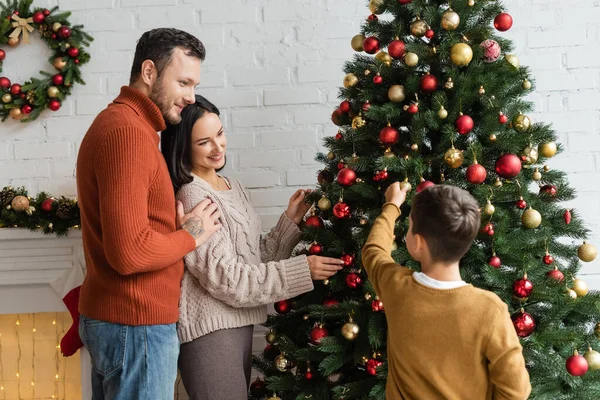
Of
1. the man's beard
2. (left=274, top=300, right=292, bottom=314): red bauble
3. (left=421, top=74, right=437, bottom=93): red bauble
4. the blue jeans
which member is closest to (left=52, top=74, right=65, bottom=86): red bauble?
the man's beard

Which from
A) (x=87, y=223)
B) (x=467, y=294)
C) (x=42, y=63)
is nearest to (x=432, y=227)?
(x=467, y=294)

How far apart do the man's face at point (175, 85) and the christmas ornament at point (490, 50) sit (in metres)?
0.88

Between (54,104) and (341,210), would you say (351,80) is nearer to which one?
(341,210)

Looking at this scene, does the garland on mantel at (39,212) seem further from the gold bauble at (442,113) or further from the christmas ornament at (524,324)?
the christmas ornament at (524,324)

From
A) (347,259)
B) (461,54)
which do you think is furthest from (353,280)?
(461,54)

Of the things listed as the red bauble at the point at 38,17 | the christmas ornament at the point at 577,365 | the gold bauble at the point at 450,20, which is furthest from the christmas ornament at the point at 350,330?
the red bauble at the point at 38,17

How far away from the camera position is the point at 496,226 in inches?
72.9

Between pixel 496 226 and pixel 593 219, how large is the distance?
1073 millimetres

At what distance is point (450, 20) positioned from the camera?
1888 millimetres

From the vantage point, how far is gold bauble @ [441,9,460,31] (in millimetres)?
1889

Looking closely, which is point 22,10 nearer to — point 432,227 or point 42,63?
point 42,63

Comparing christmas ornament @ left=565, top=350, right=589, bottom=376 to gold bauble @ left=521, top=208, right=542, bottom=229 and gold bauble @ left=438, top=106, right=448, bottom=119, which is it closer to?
gold bauble @ left=521, top=208, right=542, bottom=229

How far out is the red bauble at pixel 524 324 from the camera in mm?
1784

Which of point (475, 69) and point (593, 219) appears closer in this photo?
point (475, 69)
